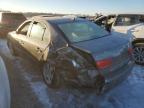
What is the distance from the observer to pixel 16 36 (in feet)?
26.3

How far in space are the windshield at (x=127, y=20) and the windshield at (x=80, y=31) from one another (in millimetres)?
2746

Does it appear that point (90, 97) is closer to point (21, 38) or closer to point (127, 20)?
point (21, 38)

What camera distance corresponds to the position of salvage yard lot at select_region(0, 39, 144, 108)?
5.17 metres

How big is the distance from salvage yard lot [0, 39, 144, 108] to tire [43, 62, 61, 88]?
5.5 inches

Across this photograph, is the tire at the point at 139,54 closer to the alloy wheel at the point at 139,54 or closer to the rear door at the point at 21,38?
the alloy wheel at the point at 139,54

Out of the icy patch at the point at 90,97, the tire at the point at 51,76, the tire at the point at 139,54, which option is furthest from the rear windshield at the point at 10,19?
the tire at the point at 51,76

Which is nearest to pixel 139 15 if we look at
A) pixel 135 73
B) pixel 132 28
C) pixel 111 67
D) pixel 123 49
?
pixel 132 28

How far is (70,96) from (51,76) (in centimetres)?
67

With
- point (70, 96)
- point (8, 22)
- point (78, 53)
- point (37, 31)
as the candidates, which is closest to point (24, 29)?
point (37, 31)

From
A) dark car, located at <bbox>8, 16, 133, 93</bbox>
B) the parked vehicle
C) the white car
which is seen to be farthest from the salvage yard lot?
the white car

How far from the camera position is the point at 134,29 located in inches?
326

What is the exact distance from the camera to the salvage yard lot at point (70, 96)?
17.0 ft

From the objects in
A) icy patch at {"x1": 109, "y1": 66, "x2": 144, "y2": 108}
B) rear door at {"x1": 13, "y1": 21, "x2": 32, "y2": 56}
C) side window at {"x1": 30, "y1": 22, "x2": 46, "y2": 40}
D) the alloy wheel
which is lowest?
icy patch at {"x1": 109, "y1": 66, "x2": 144, "y2": 108}

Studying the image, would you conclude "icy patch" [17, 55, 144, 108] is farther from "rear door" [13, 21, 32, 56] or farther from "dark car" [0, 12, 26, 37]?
"dark car" [0, 12, 26, 37]
